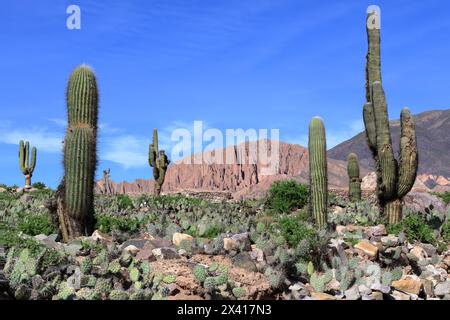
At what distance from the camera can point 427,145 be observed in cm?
10512

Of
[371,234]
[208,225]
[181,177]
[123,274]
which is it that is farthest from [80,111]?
[181,177]

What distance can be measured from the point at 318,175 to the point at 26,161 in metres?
23.6

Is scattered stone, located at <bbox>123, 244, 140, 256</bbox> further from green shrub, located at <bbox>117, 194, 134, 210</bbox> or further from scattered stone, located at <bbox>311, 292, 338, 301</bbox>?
green shrub, located at <bbox>117, 194, 134, 210</bbox>

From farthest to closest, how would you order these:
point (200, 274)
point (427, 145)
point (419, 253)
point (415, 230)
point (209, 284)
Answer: point (427, 145) < point (415, 230) < point (419, 253) < point (200, 274) < point (209, 284)

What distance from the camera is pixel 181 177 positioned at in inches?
4161

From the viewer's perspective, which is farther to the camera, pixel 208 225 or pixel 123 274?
pixel 208 225

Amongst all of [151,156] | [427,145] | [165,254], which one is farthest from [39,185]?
[427,145]

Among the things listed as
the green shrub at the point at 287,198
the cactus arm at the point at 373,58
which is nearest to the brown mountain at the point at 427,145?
the green shrub at the point at 287,198

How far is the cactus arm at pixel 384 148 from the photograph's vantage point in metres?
14.4

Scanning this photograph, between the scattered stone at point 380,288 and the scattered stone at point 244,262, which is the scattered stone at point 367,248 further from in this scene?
the scattered stone at point 244,262

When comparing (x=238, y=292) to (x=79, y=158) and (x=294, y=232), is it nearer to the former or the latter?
(x=294, y=232)
